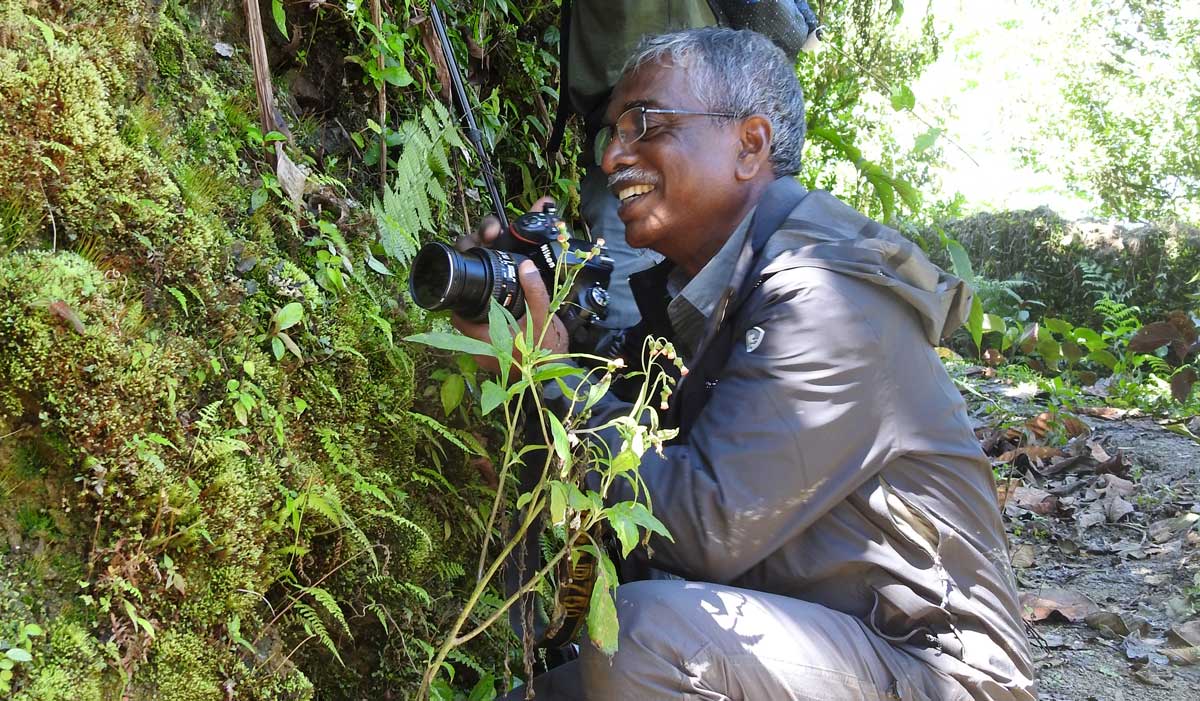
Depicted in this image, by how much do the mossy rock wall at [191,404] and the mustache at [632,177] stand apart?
2.48 feet

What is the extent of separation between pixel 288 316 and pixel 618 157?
1068mm

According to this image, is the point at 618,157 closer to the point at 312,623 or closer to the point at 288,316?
the point at 288,316

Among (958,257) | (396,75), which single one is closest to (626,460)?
(396,75)

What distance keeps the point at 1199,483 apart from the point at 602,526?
416cm

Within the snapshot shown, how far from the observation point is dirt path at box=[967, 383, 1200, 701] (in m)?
3.67

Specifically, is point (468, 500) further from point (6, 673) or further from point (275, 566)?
point (6, 673)

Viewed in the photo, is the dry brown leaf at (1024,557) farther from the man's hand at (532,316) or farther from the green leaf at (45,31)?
the green leaf at (45,31)

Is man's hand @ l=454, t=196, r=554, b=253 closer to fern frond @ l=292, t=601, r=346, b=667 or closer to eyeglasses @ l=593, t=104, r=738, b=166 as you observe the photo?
eyeglasses @ l=593, t=104, r=738, b=166

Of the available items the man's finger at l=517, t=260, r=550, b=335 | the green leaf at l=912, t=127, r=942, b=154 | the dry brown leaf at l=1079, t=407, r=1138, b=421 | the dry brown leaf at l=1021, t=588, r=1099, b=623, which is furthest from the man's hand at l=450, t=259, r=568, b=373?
the dry brown leaf at l=1079, t=407, r=1138, b=421

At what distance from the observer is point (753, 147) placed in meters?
3.00

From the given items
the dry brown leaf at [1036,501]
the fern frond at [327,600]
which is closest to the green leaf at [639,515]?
the fern frond at [327,600]

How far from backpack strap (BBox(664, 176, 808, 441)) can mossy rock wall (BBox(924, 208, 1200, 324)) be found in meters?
6.83

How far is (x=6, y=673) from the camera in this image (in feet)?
5.97

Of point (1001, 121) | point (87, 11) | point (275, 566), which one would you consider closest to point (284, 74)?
point (87, 11)
